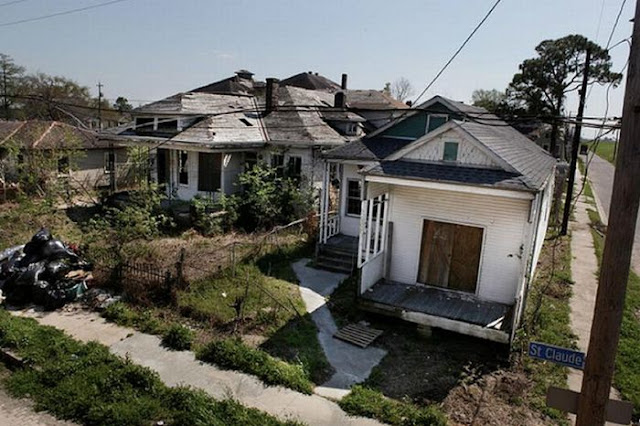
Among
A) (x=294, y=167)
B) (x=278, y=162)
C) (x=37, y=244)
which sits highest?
(x=278, y=162)

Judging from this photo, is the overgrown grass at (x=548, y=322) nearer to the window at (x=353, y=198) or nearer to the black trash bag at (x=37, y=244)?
the window at (x=353, y=198)

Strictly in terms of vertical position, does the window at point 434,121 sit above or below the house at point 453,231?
above

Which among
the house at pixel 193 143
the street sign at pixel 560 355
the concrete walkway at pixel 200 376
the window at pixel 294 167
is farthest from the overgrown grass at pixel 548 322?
the house at pixel 193 143

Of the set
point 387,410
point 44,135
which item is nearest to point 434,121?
point 387,410

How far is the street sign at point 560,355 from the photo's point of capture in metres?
4.43

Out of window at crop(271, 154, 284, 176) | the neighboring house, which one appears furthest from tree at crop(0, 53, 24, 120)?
window at crop(271, 154, 284, 176)

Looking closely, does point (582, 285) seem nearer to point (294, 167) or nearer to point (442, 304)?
point (442, 304)

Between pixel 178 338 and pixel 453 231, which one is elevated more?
pixel 453 231

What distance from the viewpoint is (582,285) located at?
13422mm

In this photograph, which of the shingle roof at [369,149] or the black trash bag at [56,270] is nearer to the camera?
the black trash bag at [56,270]

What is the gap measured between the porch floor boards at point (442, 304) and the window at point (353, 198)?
4596 mm

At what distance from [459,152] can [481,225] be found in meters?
1.81

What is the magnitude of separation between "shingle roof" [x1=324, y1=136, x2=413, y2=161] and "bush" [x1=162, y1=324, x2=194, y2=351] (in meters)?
7.71

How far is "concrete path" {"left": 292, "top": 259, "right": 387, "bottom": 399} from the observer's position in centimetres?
781
